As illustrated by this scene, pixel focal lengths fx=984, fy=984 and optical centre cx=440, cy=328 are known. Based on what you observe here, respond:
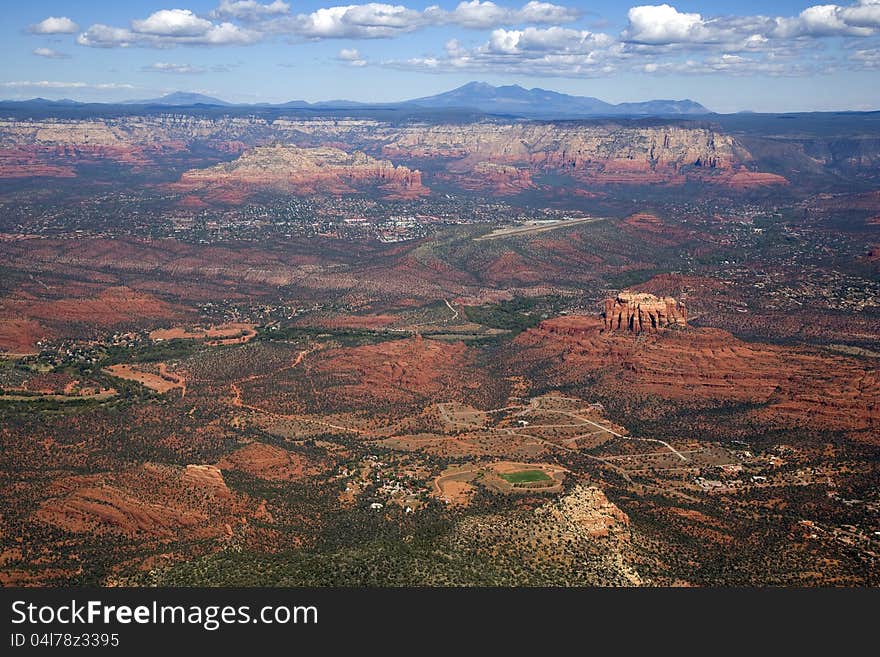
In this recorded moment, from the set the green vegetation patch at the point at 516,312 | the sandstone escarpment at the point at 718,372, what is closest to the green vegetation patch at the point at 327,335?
the green vegetation patch at the point at 516,312

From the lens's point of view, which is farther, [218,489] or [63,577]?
[218,489]

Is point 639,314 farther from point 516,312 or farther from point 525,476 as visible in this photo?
point 516,312

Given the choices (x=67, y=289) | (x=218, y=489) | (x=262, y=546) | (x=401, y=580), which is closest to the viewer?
(x=401, y=580)

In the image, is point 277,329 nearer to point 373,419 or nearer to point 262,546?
point 373,419

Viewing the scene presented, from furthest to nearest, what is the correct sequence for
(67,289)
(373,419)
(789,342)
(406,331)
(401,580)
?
(67,289) < (406,331) < (789,342) < (373,419) < (401,580)

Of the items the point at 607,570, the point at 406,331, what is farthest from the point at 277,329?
the point at 607,570

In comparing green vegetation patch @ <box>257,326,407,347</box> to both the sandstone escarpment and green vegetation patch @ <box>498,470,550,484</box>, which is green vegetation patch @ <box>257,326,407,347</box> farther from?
green vegetation patch @ <box>498,470,550,484</box>

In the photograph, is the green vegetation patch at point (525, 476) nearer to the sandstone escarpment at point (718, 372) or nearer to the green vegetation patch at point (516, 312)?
the sandstone escarpment at point (718, 372)

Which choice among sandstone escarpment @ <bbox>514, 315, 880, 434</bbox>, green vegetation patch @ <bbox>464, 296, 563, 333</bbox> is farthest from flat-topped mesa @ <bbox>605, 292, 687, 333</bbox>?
green vegetation patch @ <bbox>464, 296, 563, 333</bbox>
